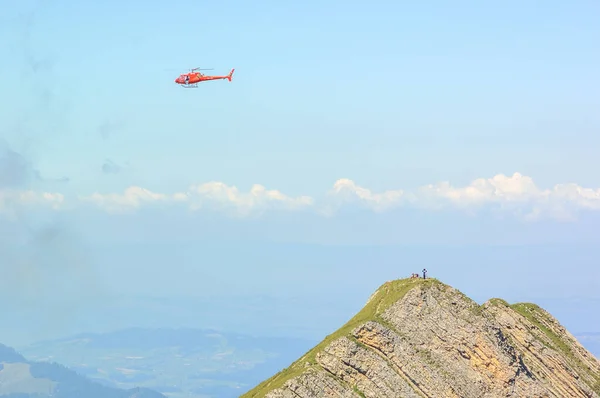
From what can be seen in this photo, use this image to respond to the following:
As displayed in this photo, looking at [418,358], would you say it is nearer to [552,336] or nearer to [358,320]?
[358,320]

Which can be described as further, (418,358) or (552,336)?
(552,336)

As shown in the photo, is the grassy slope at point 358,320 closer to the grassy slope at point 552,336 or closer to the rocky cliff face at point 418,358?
the rocky cliff face at point 418,358

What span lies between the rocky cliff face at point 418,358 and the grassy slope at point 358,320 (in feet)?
0.39

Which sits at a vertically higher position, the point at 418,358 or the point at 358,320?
the point at 358,320

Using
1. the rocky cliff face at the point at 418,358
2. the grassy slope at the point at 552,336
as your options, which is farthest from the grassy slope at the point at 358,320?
the grassy slope at the point at 552,336

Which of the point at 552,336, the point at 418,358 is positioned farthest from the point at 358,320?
the point at 552,336

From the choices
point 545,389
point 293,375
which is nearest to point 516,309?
point 545,389

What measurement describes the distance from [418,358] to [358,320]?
27.3 feet

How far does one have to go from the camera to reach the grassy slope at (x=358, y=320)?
334 feet

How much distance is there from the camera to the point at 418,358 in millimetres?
102938

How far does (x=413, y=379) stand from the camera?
101625mm

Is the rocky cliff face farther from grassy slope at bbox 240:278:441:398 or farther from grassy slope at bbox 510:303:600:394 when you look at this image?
grassy slope at bbox 510:303:600:394

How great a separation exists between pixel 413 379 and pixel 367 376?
4.91 metres

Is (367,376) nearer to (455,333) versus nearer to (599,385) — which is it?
(455,333)
